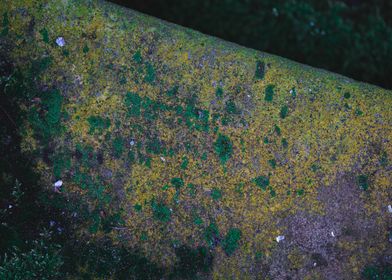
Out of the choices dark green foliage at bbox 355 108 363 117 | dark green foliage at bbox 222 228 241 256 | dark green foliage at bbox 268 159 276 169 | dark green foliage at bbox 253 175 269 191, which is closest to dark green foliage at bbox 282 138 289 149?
dark green foliage at bbox 268 159 276 169

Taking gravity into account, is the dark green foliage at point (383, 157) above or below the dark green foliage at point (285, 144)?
above

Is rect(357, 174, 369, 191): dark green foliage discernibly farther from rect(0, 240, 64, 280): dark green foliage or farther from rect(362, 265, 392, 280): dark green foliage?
rect(0, 240, 64, 280): dark green foliage

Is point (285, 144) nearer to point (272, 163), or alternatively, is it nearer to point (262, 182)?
point (272, 163)

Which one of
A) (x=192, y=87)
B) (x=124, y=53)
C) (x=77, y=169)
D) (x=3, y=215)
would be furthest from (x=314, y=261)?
(x=3, y=215)

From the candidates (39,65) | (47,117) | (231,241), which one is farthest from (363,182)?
(39,65)

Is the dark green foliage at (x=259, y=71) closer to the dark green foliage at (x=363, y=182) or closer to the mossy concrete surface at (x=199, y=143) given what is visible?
the mossy concrete surface at (x=199, y=143)

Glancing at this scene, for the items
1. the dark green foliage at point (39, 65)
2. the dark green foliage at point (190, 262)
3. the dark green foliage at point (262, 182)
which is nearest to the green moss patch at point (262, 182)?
the dark green foliage at point (262, 182)

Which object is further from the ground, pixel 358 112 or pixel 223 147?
pixel 358 112
